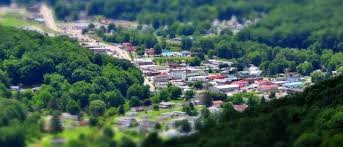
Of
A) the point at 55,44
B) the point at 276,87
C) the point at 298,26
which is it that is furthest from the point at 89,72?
the point at 298,26

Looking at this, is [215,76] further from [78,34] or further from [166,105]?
[78,34]

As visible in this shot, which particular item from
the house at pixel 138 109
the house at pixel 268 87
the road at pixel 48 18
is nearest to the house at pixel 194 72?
the house at pixel 268 87

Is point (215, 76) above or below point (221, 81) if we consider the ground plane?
above

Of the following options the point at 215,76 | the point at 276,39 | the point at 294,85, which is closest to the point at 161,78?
the point at 215,76

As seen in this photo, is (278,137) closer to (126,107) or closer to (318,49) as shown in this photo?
(126,107)

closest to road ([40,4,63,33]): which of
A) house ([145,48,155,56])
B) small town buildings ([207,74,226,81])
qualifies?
house ([145,48,155,56])

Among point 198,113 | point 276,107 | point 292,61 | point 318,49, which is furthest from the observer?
point 318,49
